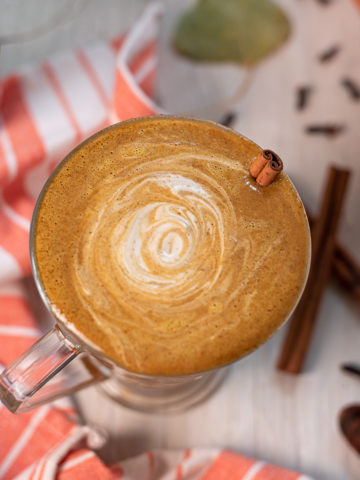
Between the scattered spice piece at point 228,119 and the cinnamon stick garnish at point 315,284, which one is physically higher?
the scattered spice piece at point 228,119

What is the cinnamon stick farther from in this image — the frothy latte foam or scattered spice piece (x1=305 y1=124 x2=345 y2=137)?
the frothy latte foam

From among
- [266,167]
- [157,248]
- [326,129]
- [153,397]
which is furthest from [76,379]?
[326,129]

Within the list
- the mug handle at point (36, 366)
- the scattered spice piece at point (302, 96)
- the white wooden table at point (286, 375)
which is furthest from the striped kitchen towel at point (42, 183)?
the scattered spice piece at point (302, 96)

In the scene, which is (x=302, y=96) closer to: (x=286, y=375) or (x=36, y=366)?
(x=286, y=375)

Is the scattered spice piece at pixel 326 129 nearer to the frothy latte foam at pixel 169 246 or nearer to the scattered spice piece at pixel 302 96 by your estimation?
the scattered spice piece at pixel 302 96

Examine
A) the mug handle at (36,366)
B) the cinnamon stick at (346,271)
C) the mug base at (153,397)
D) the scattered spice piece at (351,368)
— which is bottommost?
the scattered spice piece at (351,368)

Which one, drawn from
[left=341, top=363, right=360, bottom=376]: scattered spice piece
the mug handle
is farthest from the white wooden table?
the mug handle

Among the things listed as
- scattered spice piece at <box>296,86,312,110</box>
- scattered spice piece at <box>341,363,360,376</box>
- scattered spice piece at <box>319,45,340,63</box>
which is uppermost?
scattered spice piece at <box>319,45,340,63</box>
